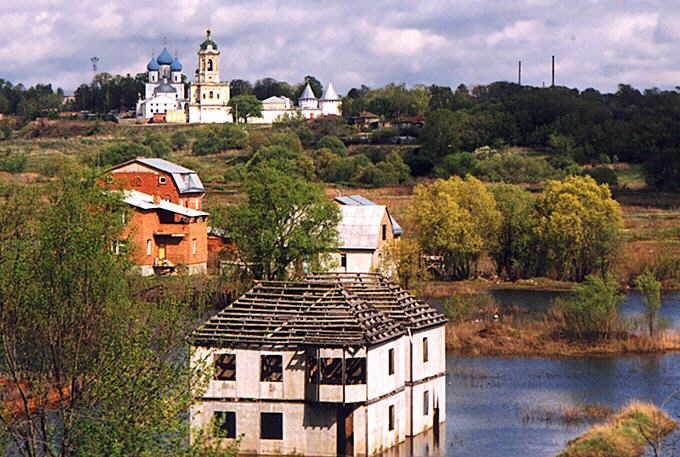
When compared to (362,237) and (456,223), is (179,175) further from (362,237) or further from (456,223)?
(362,237)

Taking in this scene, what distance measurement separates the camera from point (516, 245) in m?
61.8

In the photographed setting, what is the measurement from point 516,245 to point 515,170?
33.4m

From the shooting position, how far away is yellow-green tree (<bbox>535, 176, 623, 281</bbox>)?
59594 millimetres

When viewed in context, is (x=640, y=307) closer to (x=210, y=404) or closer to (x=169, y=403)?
(x=210, y=404)

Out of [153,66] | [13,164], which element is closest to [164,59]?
[153,66]

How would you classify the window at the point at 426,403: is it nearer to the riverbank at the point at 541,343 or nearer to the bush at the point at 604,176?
the riverbank at the point at 541,343

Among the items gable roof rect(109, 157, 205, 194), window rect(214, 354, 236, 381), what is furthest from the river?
gable roof rect(109, 157, 205, 194)

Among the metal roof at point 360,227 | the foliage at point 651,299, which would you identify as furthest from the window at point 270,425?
the metal roof at point 360,227

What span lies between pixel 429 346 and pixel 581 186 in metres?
32.6

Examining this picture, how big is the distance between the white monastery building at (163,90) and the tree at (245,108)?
22.6ft

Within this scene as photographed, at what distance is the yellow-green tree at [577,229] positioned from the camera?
59.6 meters

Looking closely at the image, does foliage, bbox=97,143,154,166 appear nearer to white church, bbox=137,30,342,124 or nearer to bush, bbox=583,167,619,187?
bush, bbox=583,167,619,187

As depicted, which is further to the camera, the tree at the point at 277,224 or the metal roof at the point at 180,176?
the metal roof at the point at 180,176

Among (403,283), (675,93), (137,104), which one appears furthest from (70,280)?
(137,104)
